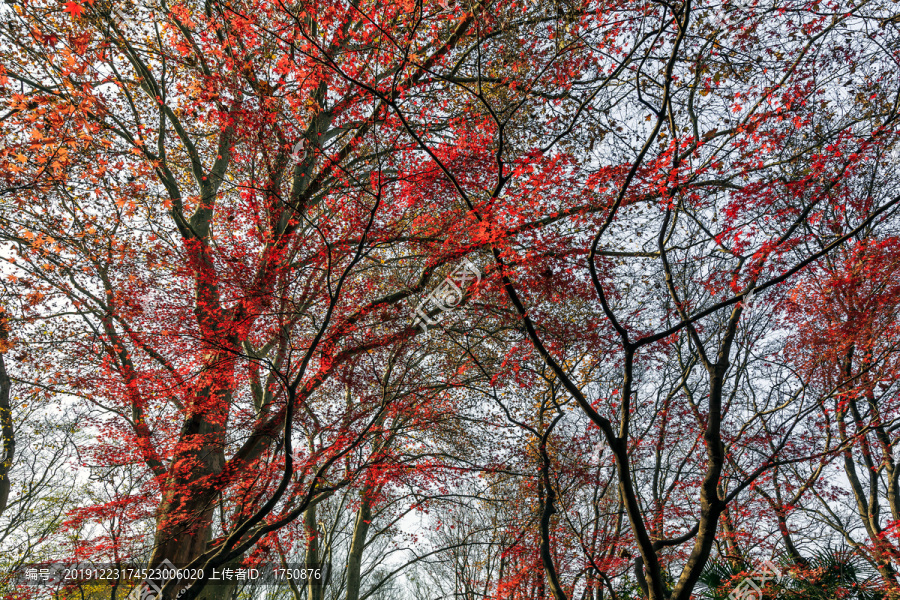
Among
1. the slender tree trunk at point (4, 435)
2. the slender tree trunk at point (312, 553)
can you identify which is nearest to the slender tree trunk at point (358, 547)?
the slender tree trunk at point (312, 553)

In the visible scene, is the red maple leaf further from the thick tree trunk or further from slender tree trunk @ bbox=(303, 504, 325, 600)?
slender tree trunk @ bbox=(303, 504, 325, 600)

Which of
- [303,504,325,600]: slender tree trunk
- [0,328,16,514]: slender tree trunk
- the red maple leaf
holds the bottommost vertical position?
[303,504,325,600]: slender tree trunk

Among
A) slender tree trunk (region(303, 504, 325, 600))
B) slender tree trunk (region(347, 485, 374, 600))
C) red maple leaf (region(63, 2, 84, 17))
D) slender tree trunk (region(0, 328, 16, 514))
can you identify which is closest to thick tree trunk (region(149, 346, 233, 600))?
slender tree trunk (region(303, 504, 325, 600))

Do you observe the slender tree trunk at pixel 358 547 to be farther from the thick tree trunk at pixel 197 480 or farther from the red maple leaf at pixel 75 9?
the red maple leaf at pixel 75 9

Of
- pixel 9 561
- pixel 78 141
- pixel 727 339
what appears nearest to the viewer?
pixel 727 339

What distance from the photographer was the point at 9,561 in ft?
53.0

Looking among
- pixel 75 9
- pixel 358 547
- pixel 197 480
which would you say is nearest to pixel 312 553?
pixel 358 547

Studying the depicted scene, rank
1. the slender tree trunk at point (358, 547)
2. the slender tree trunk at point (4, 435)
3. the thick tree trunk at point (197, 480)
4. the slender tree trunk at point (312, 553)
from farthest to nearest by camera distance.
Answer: the slender tree trunk at point (358, 547) → the slender tree trunk at point (312, 553) → the slender tree trunk at point (4, 435) → the thick tree trunk at point (197, 480)

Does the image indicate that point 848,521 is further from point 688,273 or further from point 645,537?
point 645,537

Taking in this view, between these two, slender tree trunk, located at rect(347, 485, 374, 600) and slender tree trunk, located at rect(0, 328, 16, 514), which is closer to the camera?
slender tree trunk, located at rect(0, 328, 16, 514)

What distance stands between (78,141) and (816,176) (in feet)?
39.1

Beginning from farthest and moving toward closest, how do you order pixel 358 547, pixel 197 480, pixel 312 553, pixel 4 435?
1. pixel 358 547
2. pixel 312 553
3. pixel 4 435
4. pixel 197 480

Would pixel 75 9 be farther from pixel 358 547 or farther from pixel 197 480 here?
pixel 358 547

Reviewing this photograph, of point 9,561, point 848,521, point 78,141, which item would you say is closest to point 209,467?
point 78,141
